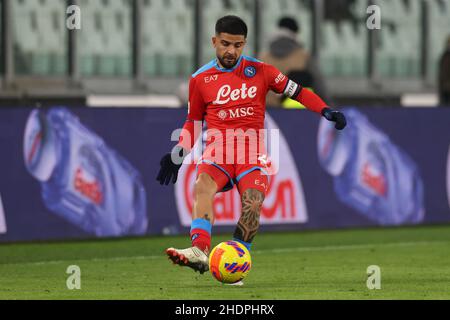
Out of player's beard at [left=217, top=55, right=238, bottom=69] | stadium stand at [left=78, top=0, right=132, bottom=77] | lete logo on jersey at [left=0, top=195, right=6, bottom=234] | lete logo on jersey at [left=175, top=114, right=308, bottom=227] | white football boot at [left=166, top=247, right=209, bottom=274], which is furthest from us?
stadium stand at [left=78, top=0, right=132, bottom=77]

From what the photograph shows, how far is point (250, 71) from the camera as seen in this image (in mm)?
11117

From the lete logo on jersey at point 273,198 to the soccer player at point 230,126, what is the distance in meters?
4.81

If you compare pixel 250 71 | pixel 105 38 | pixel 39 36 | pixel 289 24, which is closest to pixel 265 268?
pixel 250 71

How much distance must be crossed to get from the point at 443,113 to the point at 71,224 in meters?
5.49

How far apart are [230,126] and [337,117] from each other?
0.83 m

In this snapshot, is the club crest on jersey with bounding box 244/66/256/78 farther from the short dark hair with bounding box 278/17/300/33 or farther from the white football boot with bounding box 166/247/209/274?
the short dark hair with bounding box 278/17/300/33

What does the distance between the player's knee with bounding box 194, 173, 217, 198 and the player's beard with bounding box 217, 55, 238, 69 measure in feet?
2.75

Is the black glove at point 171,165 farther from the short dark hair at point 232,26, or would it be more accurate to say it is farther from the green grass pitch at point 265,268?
the short dark hair at point 232,26

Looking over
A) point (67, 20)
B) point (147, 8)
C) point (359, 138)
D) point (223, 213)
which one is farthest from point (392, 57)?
point (223, 213)

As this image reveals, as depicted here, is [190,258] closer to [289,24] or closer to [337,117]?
[337,117]

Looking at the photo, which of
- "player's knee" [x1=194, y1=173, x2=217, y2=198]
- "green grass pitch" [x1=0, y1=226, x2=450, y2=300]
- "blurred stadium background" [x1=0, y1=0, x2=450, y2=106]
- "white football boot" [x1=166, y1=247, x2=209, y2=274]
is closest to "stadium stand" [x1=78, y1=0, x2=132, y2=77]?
"blurred stadium background" [x1=0, y1=0, x2=450, y2=106]

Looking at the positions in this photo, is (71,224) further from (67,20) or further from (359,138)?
(67,20)

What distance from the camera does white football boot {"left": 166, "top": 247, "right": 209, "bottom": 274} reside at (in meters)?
10.6

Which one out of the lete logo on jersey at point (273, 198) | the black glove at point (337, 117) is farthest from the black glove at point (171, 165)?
the lete logo on jersey at point (273, 198)
